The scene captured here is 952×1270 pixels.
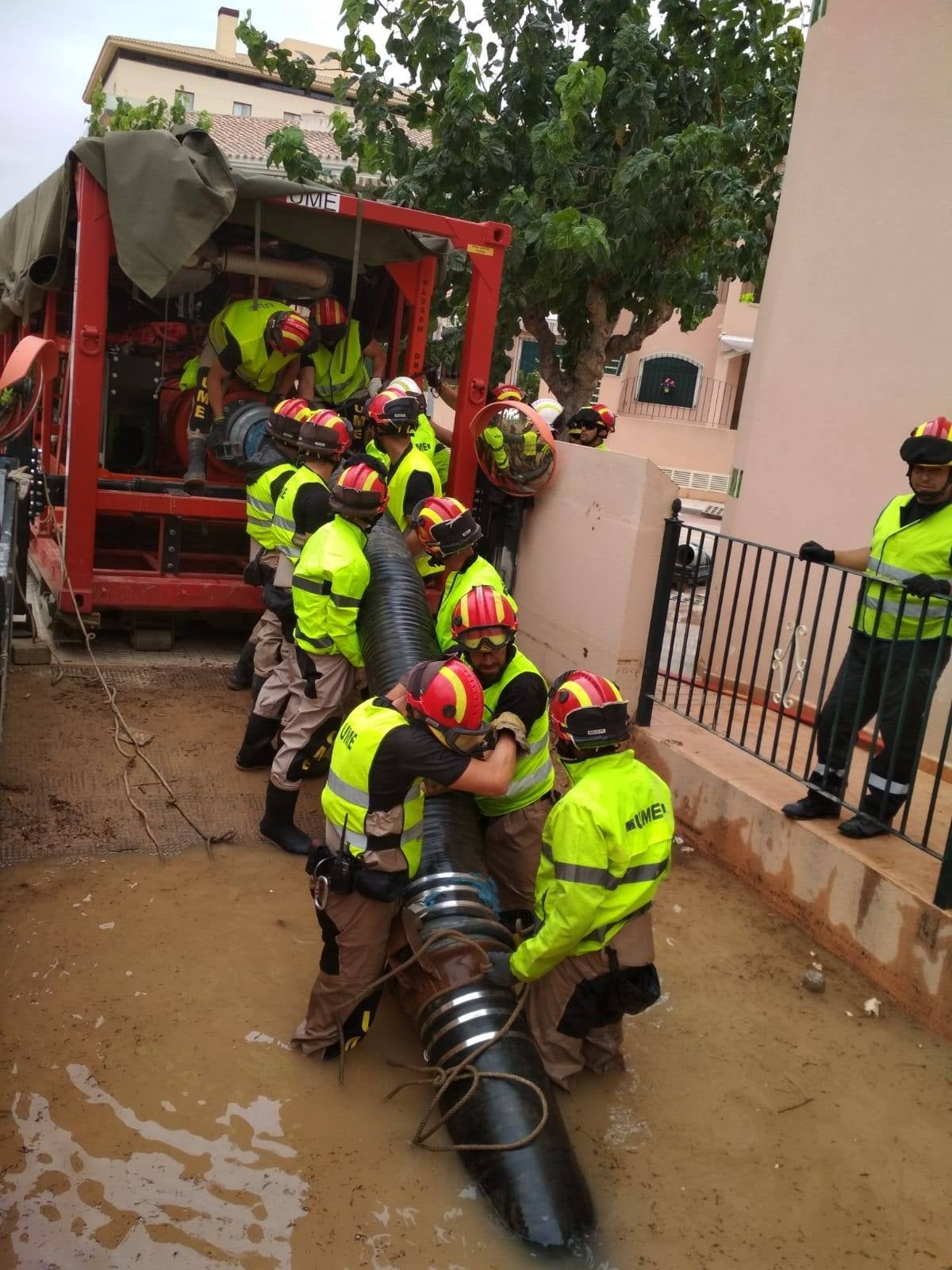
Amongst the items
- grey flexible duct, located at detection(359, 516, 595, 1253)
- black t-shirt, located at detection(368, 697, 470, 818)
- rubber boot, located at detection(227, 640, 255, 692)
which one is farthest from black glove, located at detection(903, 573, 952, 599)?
rubber boot, located at detection(227, 640, 255, 692)

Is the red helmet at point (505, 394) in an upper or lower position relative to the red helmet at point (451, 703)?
upper

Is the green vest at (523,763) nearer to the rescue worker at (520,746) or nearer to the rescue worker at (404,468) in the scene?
the rescue worker at (520,746)

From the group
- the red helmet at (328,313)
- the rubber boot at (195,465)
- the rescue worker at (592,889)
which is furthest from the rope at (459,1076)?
the red helmet at (328,313)

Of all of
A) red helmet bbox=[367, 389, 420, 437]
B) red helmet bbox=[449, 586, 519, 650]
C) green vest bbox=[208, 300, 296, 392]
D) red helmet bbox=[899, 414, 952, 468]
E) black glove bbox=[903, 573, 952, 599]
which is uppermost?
green vest bbox=[208, 300, 296, 392]

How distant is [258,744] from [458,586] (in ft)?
4.74

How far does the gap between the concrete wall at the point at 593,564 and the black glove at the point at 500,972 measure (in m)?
2.76

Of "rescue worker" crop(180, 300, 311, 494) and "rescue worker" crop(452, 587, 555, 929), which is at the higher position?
"rescue worker" crop(180, 300, 311, 494)

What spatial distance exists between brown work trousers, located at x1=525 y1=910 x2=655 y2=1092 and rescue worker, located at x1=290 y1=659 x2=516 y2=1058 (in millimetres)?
551

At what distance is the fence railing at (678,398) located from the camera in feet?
81.9

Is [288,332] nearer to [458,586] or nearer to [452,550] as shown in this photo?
[452,550]

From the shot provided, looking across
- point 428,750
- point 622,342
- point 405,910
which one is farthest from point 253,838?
point 622,342

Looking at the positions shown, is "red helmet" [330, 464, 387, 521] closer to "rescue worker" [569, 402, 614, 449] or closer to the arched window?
"rescue worker" [569, 402, 614, 449]

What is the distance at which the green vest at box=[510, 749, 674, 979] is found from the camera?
3.36 meters

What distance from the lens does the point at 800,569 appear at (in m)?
6.70
